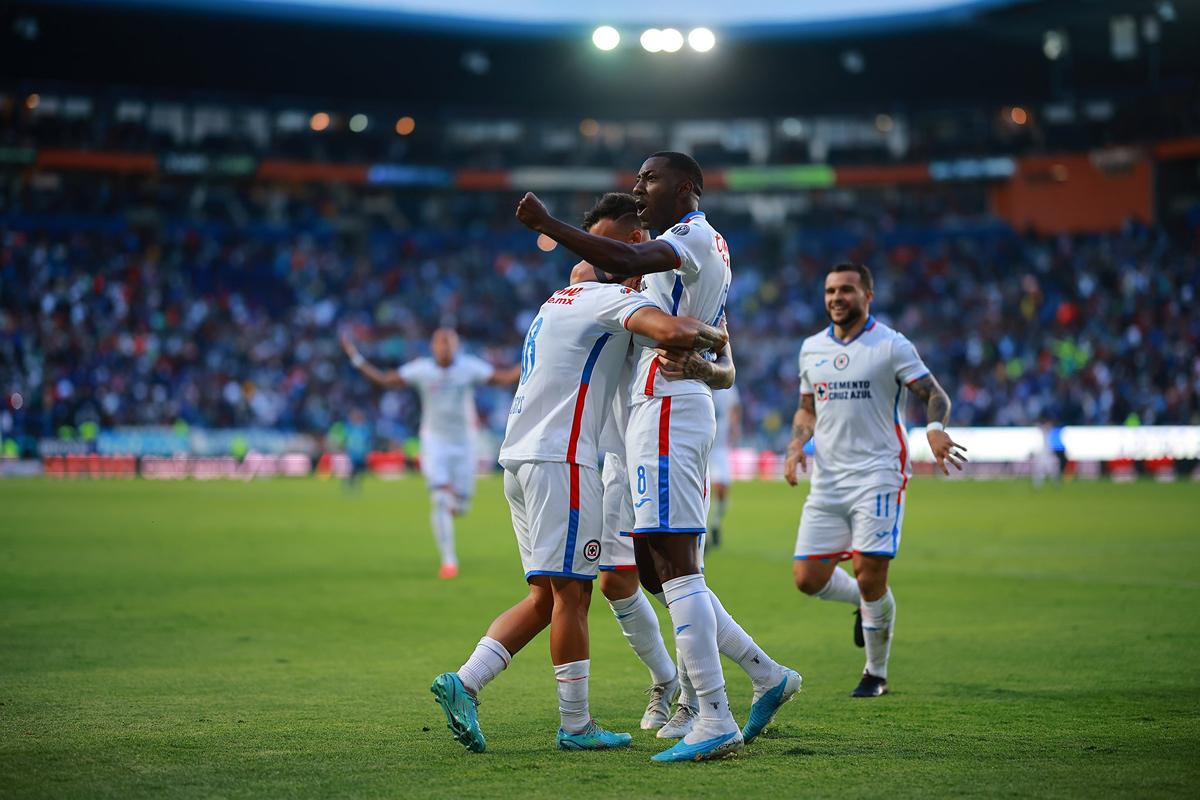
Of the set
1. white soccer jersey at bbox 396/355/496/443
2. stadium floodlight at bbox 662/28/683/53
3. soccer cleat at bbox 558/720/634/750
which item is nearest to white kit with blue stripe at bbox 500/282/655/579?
soccer cleat at bbox 558/720/634/750

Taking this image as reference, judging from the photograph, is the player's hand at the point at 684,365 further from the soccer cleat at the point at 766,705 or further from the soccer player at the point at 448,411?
the soccer player at the point at 448,411

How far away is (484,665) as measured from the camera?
21.7 ft

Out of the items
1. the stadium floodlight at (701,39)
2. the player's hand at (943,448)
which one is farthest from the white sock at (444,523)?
the stadium floodlight at (701,39)

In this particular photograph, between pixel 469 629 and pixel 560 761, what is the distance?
4881 millimetres

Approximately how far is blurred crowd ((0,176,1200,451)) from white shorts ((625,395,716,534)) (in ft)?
118

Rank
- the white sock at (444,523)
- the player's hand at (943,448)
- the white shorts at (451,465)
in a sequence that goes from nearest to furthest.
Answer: the player's hand at (943,448) → the white sock at (444,523) → the white shorts at (451,465)

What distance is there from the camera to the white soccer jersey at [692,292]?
255 inches

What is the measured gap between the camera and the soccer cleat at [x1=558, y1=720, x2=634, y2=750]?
6.47 metres

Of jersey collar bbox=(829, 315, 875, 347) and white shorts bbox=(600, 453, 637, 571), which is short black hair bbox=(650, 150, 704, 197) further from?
jersey collar bbox=(829, 315, 875, 347)

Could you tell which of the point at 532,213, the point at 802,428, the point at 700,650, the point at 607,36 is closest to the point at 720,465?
the point at 802,428

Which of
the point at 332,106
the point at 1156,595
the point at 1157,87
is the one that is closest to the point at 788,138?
the point at 1157,87

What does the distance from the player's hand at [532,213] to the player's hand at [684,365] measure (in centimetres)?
83

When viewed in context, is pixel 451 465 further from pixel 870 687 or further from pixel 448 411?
pixel 870 687

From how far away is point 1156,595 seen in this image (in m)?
12.8
